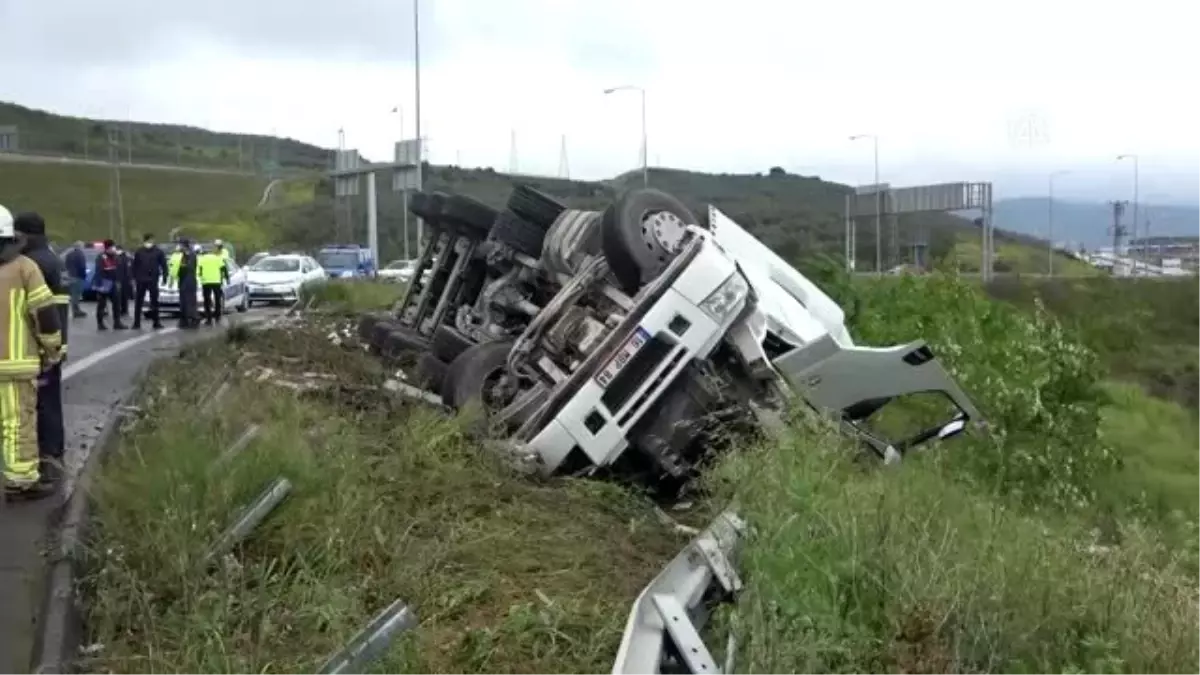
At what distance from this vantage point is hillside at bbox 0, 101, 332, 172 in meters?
108

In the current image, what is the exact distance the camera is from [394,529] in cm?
543

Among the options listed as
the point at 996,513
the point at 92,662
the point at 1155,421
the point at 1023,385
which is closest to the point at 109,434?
the point at 92,662

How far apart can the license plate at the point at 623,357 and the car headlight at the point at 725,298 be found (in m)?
0.36

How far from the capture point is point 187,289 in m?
20.7

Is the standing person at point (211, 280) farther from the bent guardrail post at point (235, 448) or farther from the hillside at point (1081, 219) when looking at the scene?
the hillside at point (1081, 219)

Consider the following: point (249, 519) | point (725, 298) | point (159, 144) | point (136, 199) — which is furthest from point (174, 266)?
point (159, 144)

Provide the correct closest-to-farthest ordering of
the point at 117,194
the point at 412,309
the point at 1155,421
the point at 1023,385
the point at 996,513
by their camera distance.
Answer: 1. the point at 996,513
2. the point at 1023,385
3. the point at 412,309
4. the point at 1155,421
5. the point at 117,194

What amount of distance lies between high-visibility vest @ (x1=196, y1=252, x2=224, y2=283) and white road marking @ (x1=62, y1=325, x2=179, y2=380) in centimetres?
184

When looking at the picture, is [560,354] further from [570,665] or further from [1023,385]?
[1023,385]

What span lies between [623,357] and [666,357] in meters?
0.23

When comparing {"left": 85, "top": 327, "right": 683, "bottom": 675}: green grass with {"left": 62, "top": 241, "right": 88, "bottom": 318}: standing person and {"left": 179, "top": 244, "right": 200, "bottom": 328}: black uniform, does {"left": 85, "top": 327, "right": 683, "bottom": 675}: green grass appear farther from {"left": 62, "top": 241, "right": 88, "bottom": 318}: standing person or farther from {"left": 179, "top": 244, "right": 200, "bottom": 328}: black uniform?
{"left": 62, "top": 241, "right": 88, "bottom": 318}: standing person

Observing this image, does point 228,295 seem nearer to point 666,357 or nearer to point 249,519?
point 666,357

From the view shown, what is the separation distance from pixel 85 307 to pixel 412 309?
16.8 meters

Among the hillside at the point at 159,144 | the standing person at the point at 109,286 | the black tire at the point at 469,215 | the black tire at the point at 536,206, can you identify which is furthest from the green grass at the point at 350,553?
the hillside at the point at 159,144
